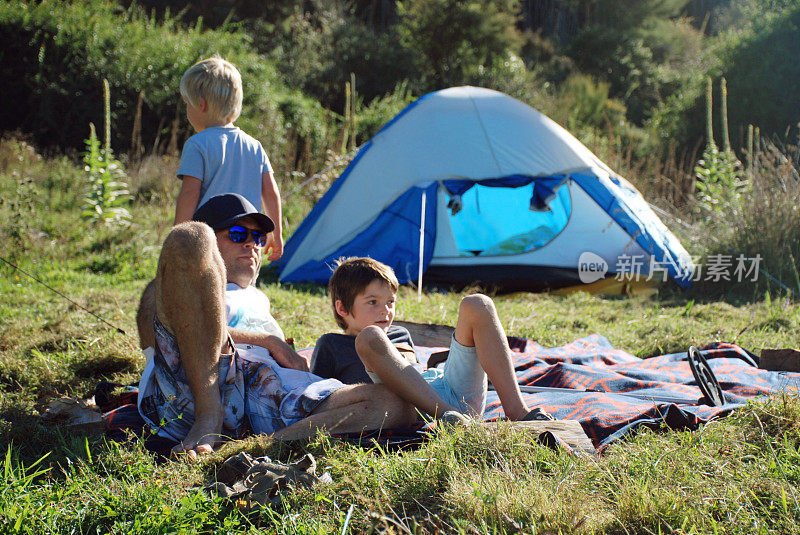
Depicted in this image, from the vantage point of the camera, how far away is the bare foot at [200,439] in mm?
2055

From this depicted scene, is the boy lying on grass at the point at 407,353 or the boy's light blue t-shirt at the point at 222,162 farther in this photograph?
the boy's light blue t-shirt at the point at 222,162

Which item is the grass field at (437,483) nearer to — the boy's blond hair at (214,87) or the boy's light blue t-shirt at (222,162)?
the boy's light blue t-shirt at (222,162)

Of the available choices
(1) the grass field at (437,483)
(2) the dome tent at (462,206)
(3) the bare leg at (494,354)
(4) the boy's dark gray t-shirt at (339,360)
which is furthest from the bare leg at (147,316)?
(2) the dome tent at (462,206)

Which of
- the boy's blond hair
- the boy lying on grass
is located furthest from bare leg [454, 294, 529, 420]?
the boy's blond hair

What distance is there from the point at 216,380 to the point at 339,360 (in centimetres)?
43

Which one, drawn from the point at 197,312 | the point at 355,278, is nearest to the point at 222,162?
the point at 355,278

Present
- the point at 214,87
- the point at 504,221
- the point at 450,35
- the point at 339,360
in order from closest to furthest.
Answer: the point at 339,360 < the point at 214,87 < the point at 504,221 < the point at 450,35

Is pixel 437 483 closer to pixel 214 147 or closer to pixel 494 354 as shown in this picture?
pixel 494 354

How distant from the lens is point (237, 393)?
2.33 metres

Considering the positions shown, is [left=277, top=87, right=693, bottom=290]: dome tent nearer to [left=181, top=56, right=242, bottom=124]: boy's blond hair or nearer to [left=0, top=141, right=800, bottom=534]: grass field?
[left=181, top=56, right=242, bottom=124]: boy's blond hair

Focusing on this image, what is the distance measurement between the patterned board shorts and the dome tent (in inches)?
109

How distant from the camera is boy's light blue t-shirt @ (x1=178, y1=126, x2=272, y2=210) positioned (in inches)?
120

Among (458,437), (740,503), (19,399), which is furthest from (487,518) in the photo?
(19,399)

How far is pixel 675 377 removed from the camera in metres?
3.03
